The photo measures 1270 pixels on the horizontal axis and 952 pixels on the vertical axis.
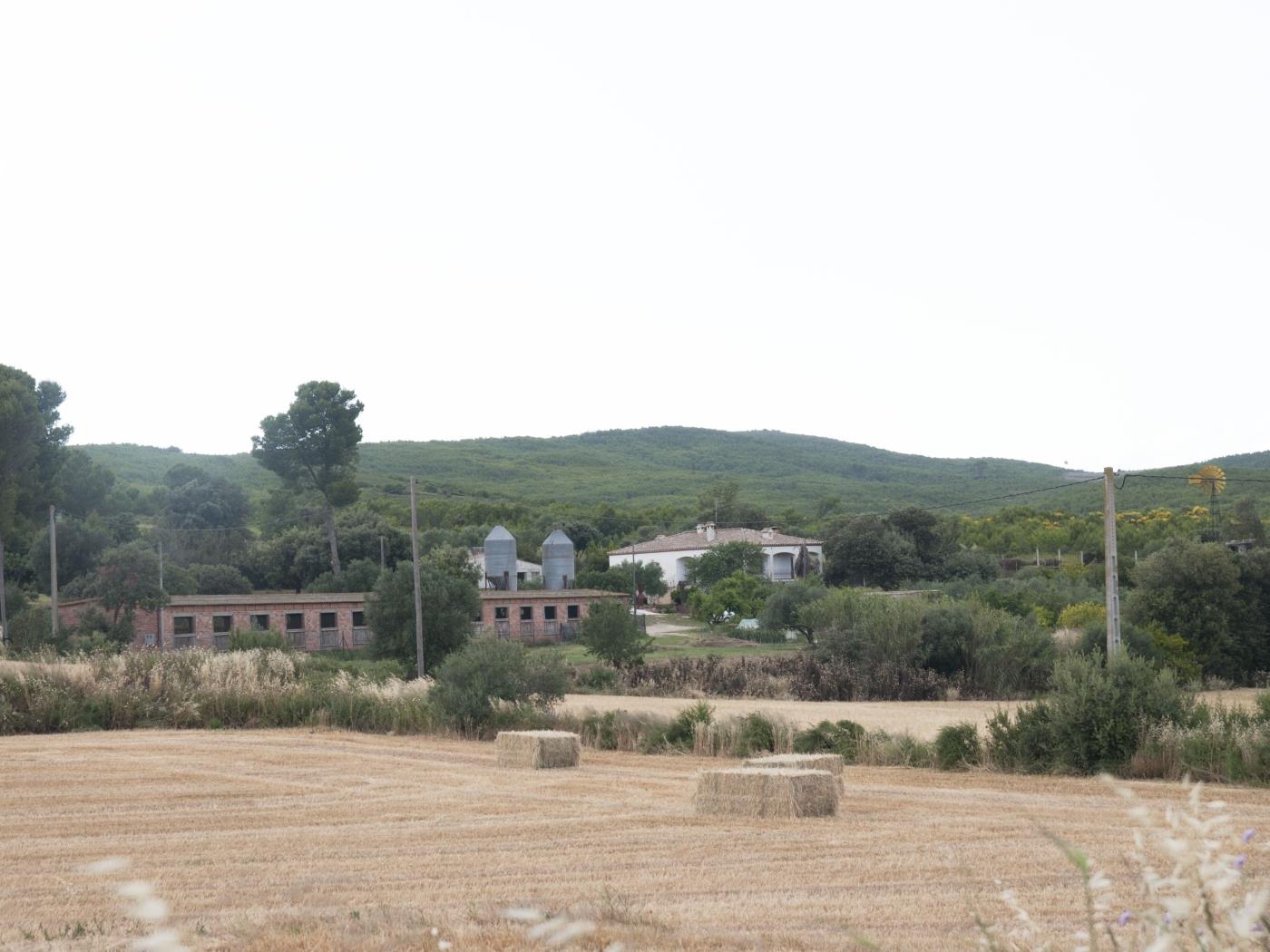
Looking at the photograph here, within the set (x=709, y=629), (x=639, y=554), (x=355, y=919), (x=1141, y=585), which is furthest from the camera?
(x=639, y=554)

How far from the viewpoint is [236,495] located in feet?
284

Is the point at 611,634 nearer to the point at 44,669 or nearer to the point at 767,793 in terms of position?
the point at 44,669

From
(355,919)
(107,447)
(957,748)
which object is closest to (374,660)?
(957,748)

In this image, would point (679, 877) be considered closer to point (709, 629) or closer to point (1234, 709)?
point (1234, 709)

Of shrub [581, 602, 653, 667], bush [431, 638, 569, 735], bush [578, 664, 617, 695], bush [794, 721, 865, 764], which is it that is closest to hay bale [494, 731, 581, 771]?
bush [794, 721, 865, 764]

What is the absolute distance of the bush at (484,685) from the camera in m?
23.2

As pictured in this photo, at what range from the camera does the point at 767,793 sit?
43.2 ft

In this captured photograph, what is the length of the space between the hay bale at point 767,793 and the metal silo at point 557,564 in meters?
60.8

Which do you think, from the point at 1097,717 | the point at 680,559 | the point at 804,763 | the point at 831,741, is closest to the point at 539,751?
the point at 831,741

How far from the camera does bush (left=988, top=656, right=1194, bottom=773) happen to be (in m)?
17.5

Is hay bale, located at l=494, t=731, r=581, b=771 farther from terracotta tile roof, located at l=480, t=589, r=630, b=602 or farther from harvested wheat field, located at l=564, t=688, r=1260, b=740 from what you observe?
terracotta tile roof, located at l=480, t=589, r=630, b=602

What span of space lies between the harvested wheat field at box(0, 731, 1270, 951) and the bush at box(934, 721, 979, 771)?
2.21ft

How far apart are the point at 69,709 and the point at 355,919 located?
62.0 ft

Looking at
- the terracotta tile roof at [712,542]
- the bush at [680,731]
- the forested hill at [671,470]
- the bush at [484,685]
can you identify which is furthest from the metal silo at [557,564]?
the bush at [680,731]
